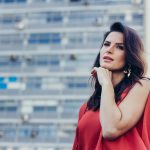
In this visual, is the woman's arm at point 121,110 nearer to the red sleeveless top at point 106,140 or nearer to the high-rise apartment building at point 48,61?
the red sleeveless top at point 106,140

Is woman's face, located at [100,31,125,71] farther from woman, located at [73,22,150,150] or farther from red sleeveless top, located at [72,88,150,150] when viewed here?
red sleeveless top, located at [72,88,150,150]

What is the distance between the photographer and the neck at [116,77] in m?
2.00

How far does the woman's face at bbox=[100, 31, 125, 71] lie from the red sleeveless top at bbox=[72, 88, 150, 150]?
109 mm

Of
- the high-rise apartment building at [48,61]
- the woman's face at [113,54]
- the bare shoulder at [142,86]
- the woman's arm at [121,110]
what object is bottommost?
the high-rise apartment building at [48,61]

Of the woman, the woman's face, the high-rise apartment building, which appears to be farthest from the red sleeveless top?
the high-rise apartment building

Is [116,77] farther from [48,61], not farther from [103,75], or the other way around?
[48,61]

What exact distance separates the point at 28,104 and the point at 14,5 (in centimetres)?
520

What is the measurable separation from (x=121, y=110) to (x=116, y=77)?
19 cm

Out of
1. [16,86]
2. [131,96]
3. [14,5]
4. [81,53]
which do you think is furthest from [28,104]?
[131,96]

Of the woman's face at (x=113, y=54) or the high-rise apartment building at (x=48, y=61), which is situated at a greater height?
the woman's face at (x=113, y=54)

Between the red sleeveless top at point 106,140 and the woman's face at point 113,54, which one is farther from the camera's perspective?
the woman's face at point 113,54

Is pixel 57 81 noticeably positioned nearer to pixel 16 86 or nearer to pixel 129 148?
pixel 16 86

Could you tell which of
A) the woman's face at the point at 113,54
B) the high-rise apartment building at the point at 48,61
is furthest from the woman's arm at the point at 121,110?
the high-rise apartment building at the point at 48,61

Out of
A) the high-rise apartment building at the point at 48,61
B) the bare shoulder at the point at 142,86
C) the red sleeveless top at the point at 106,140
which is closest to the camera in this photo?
the red sleeveless top at the point at 106,140
